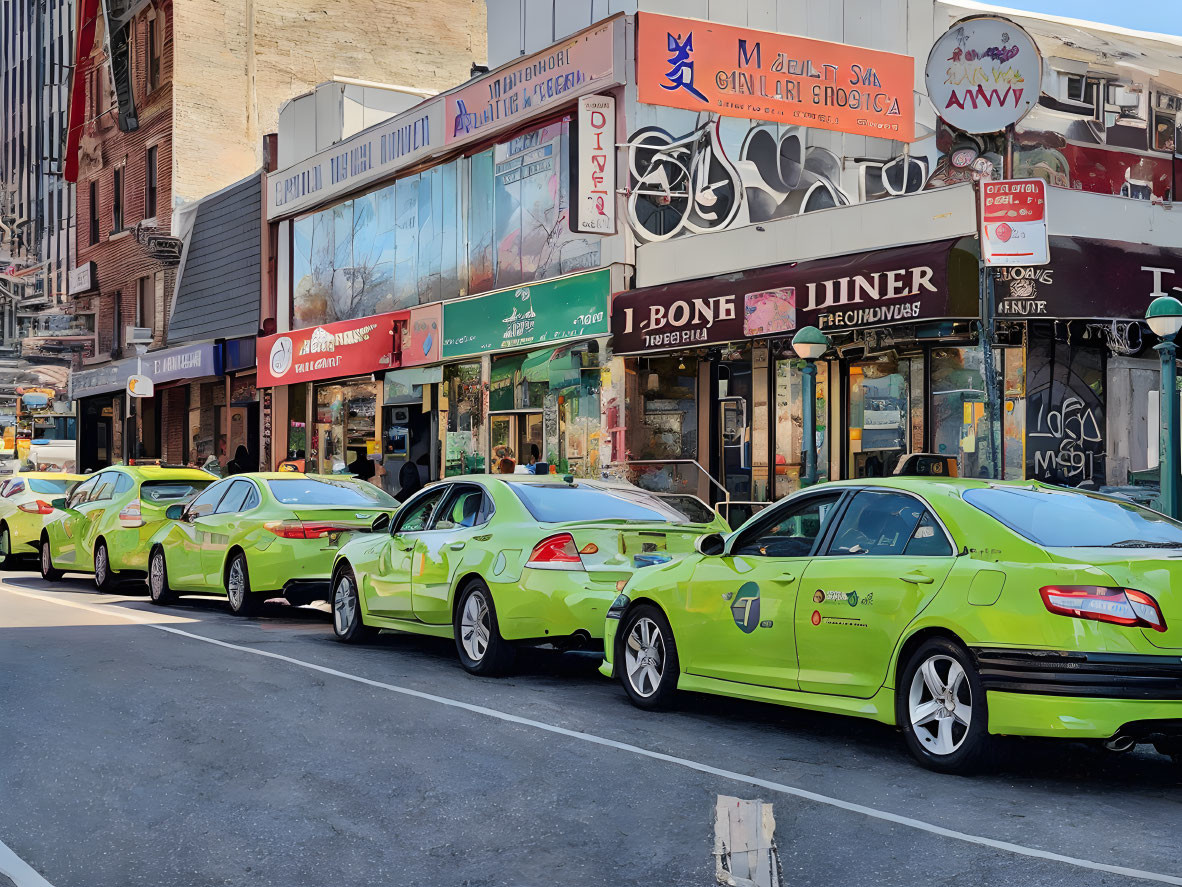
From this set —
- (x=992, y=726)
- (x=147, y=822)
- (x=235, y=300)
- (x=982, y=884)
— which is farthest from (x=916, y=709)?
(x=235, y=300)

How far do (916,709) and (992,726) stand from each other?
525mm

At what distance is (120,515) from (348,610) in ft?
22.9

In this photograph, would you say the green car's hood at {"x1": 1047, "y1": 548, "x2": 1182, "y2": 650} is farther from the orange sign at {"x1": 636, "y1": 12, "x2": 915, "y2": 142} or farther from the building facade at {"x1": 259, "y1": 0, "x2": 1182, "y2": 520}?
the orange sign at {"x1": 636, "y1": 12, "x2": 915, "y2": 142}

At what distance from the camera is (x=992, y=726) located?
22.7 feet

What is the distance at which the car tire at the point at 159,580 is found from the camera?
56.6 feet

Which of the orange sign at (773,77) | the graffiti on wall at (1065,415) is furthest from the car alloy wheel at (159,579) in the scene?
the orange sign at (773,77)

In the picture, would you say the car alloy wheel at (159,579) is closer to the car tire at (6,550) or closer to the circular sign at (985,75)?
the car tire at (6,550)

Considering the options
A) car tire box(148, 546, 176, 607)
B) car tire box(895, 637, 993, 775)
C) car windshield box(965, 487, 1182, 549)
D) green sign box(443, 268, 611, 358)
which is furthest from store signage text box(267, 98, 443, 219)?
car tire box(895, 637, 993, 775)

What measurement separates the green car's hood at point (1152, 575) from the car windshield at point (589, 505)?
451 cm

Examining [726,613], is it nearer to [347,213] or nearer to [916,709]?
[916,709]

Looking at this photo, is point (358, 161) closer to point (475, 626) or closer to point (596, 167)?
point (596, 167)

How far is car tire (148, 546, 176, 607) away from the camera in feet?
56.6

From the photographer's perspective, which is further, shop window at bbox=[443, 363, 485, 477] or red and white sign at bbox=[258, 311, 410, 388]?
red and white sign at bbox=[258, 311, 410, 388]

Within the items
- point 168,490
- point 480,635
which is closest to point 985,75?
point 480,635
